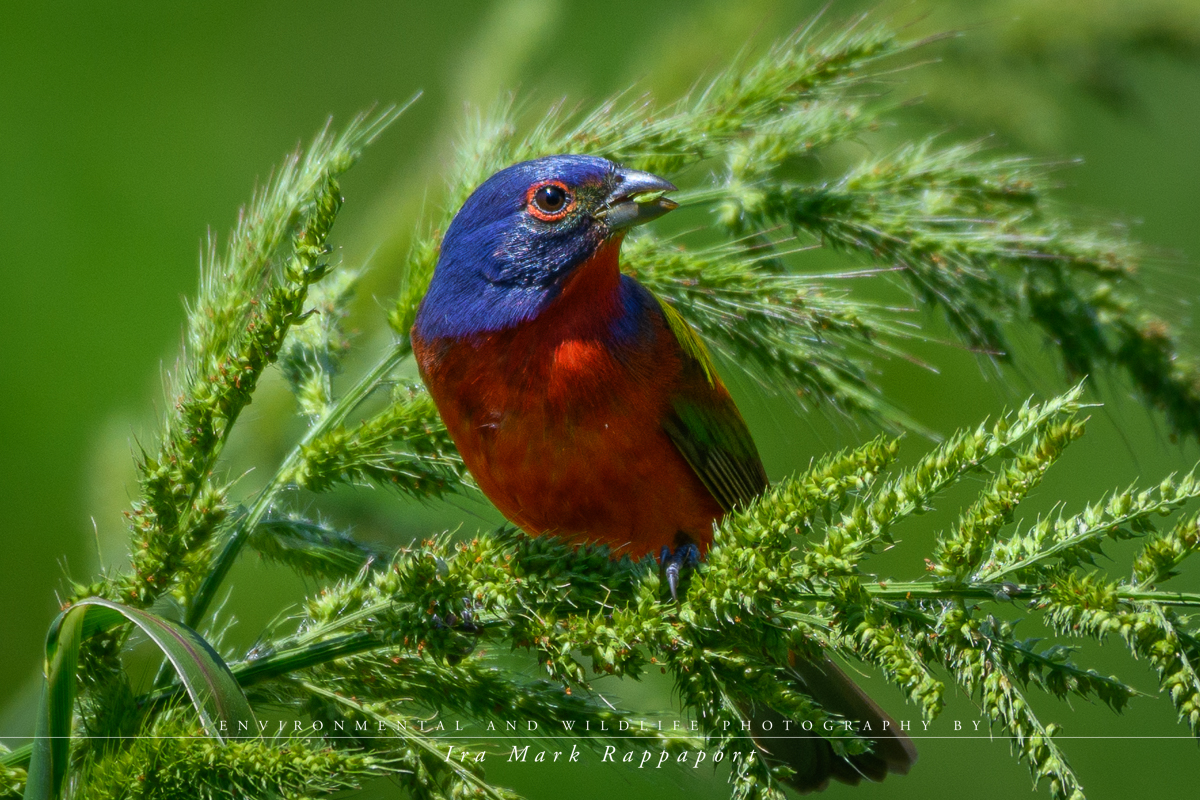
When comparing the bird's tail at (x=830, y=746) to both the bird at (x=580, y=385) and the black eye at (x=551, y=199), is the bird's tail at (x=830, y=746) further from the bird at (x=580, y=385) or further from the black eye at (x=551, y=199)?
the black eye at (x=551, y=199)

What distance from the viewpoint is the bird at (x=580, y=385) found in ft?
8.63

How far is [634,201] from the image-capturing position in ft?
9.18

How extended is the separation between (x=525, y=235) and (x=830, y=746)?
147 centimetres

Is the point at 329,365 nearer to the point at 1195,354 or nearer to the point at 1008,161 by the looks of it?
the point at 1008,161

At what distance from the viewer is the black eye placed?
9.51ft

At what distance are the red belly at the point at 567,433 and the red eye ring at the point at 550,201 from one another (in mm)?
326

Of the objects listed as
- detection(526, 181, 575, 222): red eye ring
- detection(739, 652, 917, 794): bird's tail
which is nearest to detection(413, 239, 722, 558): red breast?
detection(526, 181, 575, 222): red eye ring

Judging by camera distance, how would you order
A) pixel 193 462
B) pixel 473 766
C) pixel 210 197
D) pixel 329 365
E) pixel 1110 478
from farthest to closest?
pixel 210 197 < pixel 1110 478 < pixel 329 365 < pixel 193 462 < pixel 473 766

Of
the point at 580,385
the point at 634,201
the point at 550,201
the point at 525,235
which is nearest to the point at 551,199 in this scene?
the point at 550,201

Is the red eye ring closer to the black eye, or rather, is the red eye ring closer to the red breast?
the black eye

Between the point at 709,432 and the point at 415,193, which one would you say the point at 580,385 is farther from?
the point at 415,193

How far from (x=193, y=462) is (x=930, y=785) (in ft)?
15.6

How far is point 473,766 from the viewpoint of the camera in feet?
5.47

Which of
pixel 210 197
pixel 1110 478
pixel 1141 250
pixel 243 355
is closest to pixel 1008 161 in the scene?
pixel 1141 250
